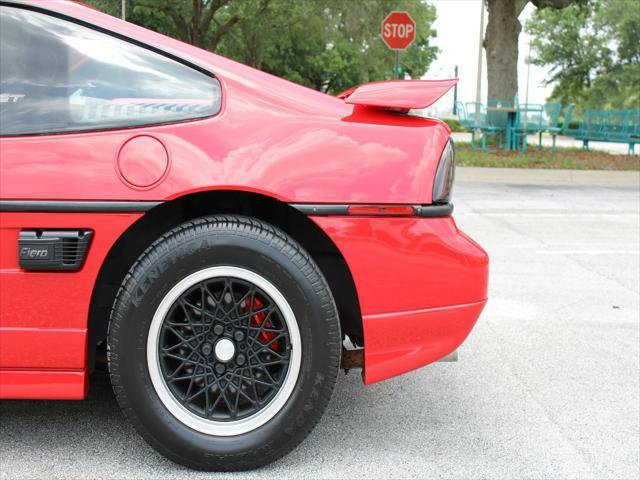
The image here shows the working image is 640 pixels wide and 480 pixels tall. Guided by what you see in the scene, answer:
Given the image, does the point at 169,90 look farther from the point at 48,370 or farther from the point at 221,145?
the point at 48,370

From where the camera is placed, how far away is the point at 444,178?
293cm

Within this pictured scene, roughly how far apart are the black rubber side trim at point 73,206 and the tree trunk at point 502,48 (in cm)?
1572

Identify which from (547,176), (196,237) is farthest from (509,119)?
(196,237)

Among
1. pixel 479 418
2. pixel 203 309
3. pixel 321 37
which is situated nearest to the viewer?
pixel 203 309

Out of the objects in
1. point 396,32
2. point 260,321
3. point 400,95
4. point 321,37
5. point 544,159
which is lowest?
point 544,159

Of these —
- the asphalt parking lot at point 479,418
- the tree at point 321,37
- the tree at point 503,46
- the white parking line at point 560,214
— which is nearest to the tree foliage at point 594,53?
the tree at point 321,37

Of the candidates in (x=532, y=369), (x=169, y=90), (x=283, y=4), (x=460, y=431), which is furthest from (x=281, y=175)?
(x=283, y=4)

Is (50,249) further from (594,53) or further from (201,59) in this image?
(594,53)

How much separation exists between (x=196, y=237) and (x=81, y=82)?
0.68m

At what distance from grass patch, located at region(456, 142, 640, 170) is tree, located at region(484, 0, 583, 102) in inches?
55.1

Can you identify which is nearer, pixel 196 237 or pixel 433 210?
pixel 196 237

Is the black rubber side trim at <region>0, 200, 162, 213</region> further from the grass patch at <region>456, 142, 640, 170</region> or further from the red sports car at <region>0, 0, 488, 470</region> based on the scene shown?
the grass patch at <region>456, 142, 640, 170</region>

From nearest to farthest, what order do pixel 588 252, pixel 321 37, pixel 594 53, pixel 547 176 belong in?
pixel 588 252
pixel 547 176
pixel 321 37
pixel 594 53

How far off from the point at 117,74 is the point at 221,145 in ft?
1.50
